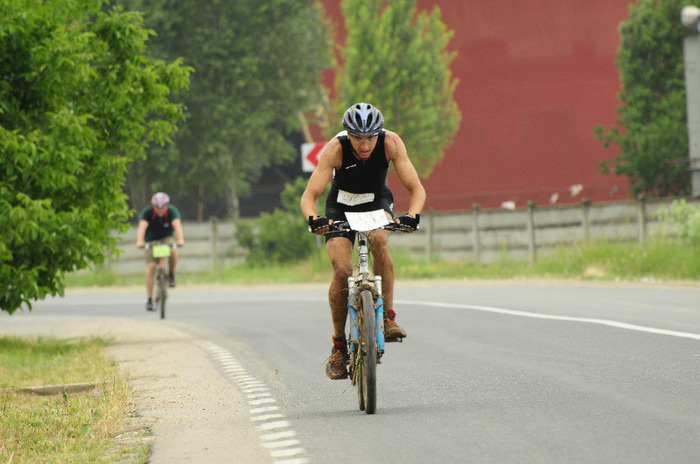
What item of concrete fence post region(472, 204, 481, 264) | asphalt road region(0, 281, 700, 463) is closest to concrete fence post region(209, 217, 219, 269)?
concrete fence post region(472, 204, 481, 264)

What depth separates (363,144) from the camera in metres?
7.62

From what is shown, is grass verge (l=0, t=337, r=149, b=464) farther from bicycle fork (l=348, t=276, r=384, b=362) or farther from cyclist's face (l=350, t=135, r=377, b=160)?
cyclist's face (l=350, t=135, r=377, b=160)

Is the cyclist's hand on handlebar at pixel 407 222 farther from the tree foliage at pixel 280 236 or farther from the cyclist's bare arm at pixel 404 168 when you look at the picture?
the tree foliage at pixel 280 236

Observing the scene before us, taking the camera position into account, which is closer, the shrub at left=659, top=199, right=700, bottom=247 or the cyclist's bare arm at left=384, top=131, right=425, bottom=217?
the cyclist's bare arm at left=384, top=131, right=425, bottom=217

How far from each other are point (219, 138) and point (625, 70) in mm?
14798

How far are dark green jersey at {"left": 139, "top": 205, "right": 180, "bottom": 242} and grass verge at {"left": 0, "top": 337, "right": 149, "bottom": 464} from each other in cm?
539

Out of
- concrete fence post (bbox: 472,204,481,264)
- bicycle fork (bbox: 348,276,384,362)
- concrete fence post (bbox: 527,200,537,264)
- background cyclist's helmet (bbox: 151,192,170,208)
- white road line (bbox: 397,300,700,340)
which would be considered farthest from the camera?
concrete fence post (bbox: 472,204,481,264)

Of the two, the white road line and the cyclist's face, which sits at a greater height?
the cyclist's face

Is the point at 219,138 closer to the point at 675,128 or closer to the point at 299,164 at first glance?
the point at 299,164

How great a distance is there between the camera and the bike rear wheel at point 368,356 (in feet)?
23.3

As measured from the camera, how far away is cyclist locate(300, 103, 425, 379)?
24.9ft

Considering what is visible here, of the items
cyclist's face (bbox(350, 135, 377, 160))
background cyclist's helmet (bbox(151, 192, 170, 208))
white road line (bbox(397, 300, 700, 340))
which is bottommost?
white road line (bbox(397, 300, 700, 340))

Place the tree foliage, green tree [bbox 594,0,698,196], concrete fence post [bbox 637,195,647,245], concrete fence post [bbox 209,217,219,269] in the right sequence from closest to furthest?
concrete fence post [bbox 637,195,647,245] < the tree foliage < concrete fence post [bbox 209,217,219,269] < green tree [bbox 594,0,698,196]

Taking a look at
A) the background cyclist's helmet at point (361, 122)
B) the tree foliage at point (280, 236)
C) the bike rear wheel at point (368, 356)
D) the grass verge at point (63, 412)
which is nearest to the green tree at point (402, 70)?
the tree foliage at point (280, 236)
